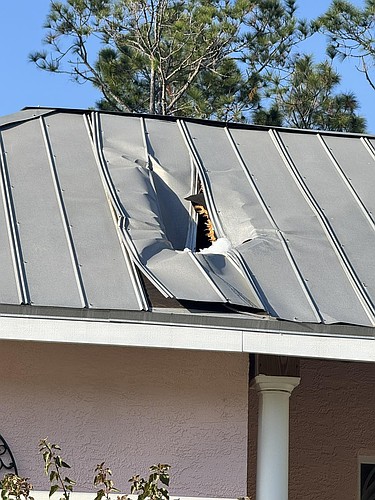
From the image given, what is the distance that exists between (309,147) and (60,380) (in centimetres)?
344

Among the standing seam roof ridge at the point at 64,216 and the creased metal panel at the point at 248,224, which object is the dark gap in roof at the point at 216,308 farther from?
the standing seam roof ridge at the point at 64,216

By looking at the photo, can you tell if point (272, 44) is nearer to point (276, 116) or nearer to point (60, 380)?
point (276, 116)

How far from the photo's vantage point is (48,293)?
541 cm

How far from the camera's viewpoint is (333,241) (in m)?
6.52

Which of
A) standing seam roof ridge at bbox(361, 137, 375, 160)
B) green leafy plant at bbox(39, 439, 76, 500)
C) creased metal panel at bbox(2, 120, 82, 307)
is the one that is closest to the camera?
green leafy plant at bbox(39, 439, 76, 500)

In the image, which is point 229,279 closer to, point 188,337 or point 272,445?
point 188,337

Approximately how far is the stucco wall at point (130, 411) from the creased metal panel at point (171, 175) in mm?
959

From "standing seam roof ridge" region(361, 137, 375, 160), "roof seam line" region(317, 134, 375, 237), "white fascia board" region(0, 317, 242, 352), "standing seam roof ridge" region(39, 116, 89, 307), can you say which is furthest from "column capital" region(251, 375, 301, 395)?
"standing seam roof ridge" region(361, 137, 375, 160)

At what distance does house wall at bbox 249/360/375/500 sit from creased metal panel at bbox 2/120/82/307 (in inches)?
93.9

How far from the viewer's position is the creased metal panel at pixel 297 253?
18.8 feet

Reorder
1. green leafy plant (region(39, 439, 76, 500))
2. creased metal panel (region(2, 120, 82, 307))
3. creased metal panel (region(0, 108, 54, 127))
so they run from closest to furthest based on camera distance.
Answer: green leafy plant (region(39, 439, 76, 500))
creased metal panel (region(2, 120, 82, 307))
creased metal panel (region(0, 108, 54, 127))

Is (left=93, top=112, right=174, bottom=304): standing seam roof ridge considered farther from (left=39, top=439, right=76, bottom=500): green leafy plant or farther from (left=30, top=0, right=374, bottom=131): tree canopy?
(left=30, top=0, right=374, bottom=131): tree canopy

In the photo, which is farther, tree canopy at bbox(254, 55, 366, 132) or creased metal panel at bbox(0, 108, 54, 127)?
tree canopy at bbox(254, 55, 366, 132)

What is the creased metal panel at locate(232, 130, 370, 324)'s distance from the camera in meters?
5.72
